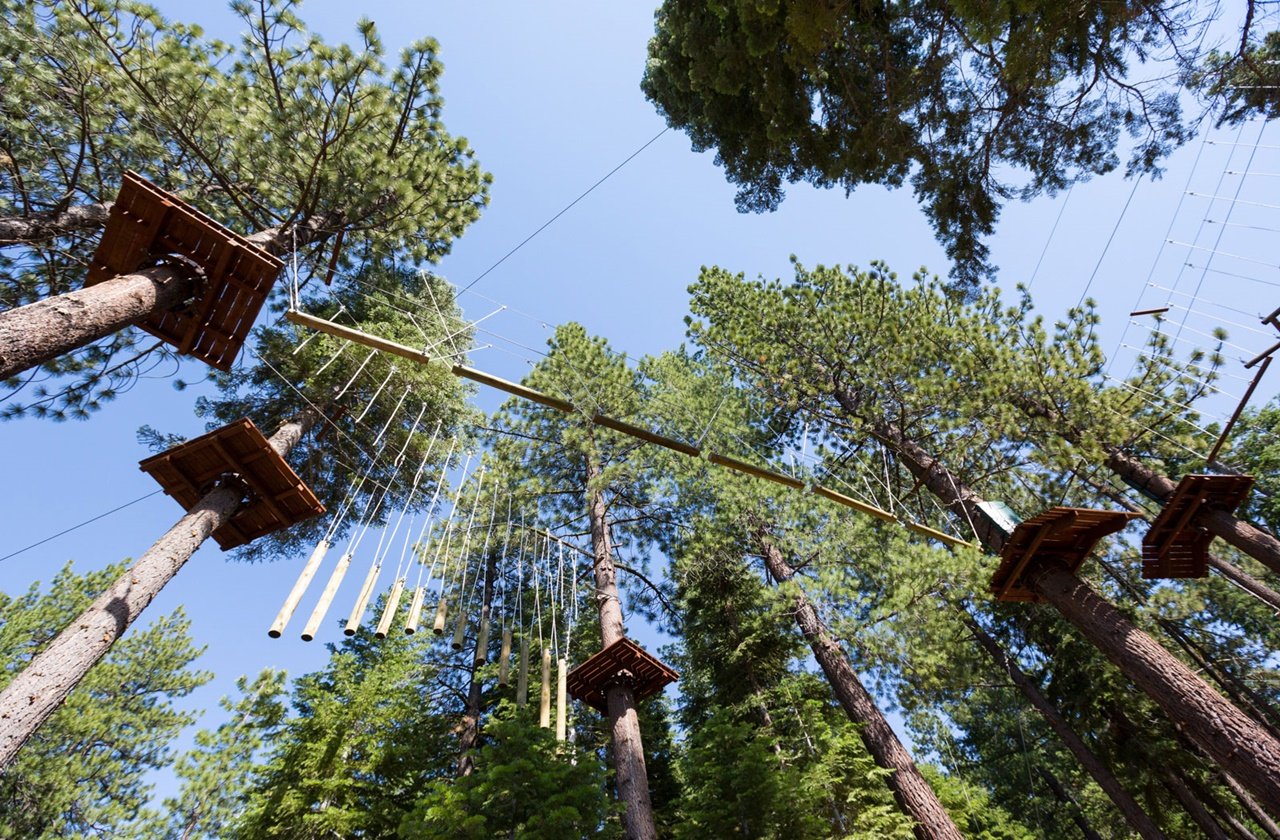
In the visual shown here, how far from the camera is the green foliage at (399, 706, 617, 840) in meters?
6.06

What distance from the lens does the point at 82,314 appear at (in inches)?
181

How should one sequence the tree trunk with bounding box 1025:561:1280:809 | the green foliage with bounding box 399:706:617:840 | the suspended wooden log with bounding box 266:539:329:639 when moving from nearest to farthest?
the suspended wooden log with bounding box 266:539:329:639 < the tree trunk with bounding box 1025:561:1280:809 < the green foliage with bounding box 399:706:617:840

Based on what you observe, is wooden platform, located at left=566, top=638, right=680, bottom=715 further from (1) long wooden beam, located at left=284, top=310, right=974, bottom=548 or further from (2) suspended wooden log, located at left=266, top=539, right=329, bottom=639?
(2) suspended wooden log, located at left=266, top=539, right=329, bottom=639

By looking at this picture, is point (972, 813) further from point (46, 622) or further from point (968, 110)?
point (46, 622)

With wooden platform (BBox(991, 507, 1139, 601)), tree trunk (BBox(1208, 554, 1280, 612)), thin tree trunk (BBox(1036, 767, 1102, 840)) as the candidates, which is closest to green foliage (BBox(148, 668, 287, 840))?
wooden platform (BBox(991, 507, 1139, 601))

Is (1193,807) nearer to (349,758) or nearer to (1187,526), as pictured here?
(1187,526)

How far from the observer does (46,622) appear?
1373cm

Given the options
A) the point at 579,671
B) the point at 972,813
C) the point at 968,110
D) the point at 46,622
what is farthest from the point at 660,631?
the point at 46,622

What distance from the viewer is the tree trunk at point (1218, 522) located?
22.3 feet

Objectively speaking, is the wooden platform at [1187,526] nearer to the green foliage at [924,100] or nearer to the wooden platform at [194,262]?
the green foliage at [924,100]

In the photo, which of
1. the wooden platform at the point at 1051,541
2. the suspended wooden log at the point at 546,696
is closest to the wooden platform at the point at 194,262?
the suspended wooden log at the point at 546,696

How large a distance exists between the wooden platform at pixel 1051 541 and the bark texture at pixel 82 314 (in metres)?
8.30

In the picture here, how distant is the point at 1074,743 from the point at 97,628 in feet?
48.1

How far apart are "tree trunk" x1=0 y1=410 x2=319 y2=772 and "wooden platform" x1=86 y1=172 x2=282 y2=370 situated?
1.81 meters
